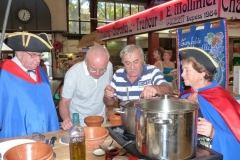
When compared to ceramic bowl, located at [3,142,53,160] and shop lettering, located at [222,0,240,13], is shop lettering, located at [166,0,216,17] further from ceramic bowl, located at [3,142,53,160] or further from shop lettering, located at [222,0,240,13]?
ceramic bowl, located at [3,142,53,160]

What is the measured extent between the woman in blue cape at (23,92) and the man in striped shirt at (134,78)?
1.95 ft

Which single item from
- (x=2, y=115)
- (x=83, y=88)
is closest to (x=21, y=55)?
(x=2, y=115)

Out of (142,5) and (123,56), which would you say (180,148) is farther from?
(142,5)

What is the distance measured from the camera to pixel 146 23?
675 centimetres

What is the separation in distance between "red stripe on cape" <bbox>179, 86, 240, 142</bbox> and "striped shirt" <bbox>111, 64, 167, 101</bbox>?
0.53m

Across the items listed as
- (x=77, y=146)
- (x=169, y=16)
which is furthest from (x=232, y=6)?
(x=77, y=146)

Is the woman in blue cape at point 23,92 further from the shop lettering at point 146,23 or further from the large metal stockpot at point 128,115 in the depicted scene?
the shop lettering at point 146,23

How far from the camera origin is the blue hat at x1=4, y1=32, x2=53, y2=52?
5.88 ft

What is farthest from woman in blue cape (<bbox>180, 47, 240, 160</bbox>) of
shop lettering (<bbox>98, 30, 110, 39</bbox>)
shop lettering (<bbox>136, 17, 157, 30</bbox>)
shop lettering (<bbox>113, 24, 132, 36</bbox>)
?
shop lettering (<bbox>98, 30, 110, 39</bbox>)

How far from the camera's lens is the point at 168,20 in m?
5.64

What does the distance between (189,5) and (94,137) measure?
4.32 meters

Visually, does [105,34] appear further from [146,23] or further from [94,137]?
[94,137]

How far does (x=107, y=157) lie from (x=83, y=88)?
1.22 meters

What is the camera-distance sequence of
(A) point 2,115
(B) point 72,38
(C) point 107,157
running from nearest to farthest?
1. (C) point 107,157
2. (A) point 2,115
3. (B) point 72,38
